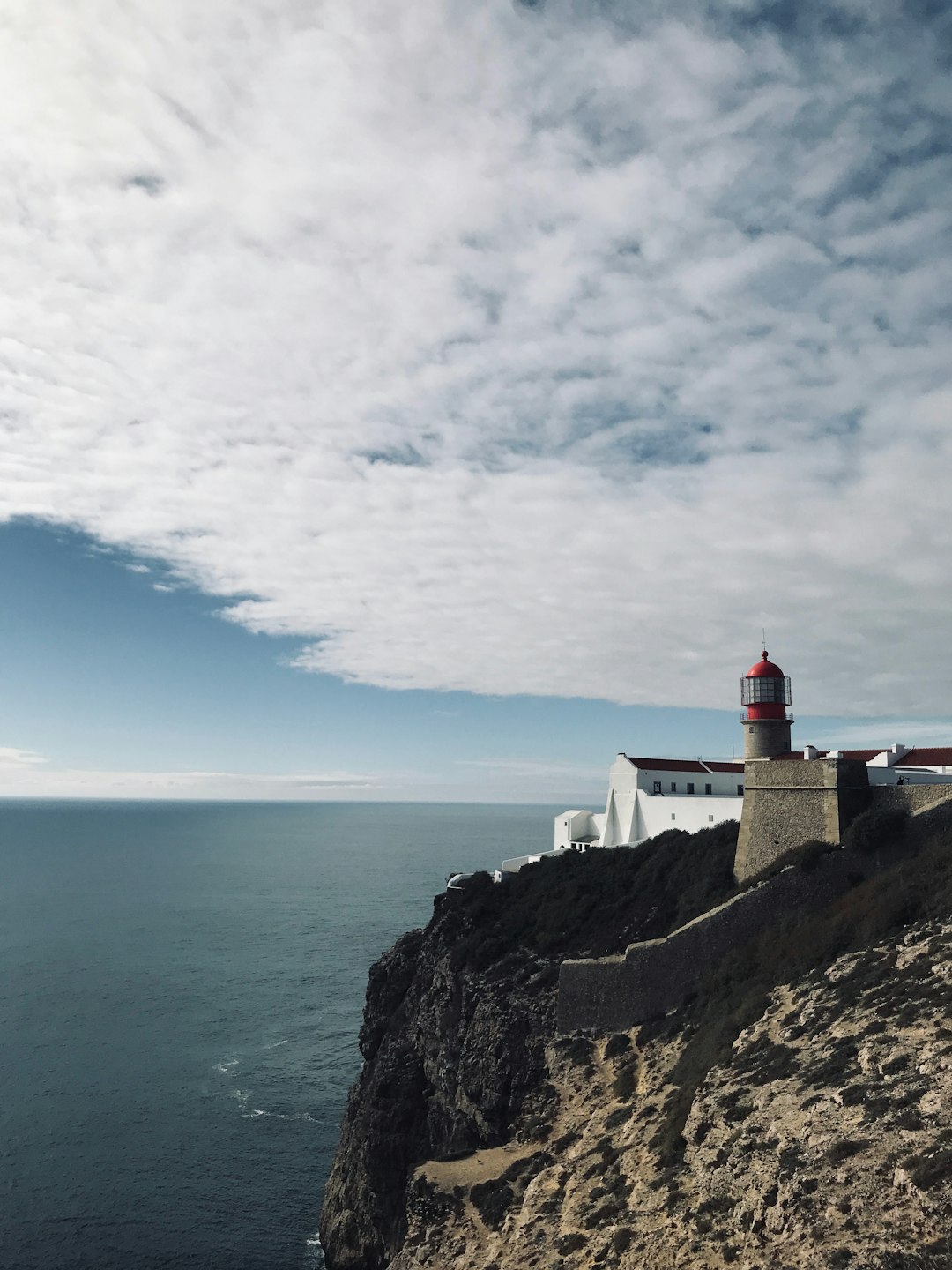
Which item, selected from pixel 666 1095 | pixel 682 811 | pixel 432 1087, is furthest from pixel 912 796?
pixel 432 1087

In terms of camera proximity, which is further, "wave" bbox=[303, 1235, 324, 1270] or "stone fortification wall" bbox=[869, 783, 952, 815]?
"wave" bbox=[303, 1235, 324, 1270]

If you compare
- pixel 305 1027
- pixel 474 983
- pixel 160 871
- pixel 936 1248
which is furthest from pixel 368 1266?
pixel 160 871

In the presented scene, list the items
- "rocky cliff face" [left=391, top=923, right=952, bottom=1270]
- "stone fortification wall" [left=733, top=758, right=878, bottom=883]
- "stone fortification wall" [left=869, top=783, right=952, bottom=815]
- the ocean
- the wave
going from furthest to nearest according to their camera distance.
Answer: the ocean → the wave → "stone fortification wall" [left=733, top=758, right=878, bottom=883] → "stone fortification wall" [left=869, top=783, right=952, bottom=815] → "rocky cliff face" [left=391, top=923, right=952, bottom=1270]

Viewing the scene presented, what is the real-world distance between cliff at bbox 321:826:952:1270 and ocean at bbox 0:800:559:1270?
22.7 ft

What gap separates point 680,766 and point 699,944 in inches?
970

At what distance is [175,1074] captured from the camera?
194 feet

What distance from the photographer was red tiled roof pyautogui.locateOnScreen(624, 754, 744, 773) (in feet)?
182

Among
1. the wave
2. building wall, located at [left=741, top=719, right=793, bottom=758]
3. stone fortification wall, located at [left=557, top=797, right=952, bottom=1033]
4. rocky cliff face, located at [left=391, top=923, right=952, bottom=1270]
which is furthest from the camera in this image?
building wall, located at [left=741, top=719, right=793, bottom=758]

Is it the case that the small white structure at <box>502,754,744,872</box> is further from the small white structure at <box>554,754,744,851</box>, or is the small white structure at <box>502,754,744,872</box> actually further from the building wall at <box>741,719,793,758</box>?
the building wall at <box>741,719,793,758</box>

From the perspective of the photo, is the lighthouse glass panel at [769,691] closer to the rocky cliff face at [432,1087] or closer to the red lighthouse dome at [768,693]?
the red lighthouse dome at [768,693]

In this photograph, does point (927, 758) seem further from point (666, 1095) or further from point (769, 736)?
point (666, 1095)

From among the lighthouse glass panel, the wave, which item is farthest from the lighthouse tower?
the wave

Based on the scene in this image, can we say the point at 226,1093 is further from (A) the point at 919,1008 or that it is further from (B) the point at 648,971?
(A) the point at 919,1008

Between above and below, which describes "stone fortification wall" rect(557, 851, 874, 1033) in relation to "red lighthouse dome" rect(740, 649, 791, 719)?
below
